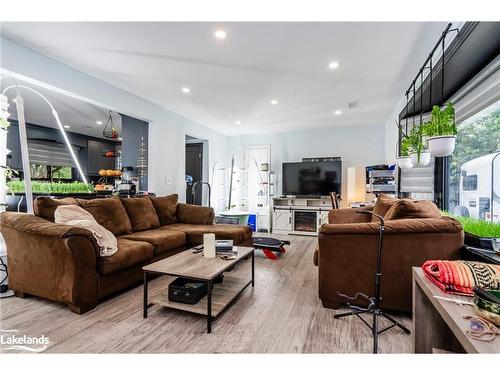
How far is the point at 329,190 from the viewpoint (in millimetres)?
5660

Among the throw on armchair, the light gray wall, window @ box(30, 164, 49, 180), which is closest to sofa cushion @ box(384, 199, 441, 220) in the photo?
the throw on armchair

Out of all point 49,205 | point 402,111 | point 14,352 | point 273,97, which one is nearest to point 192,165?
point 273,97

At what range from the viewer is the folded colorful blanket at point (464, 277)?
108cm

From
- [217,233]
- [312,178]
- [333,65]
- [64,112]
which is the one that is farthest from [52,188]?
[312,178]

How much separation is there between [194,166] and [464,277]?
6.01 m

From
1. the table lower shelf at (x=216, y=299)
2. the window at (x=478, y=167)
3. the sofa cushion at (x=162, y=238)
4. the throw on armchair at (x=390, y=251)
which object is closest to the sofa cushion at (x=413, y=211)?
the throw on armchair at (x=390, y=251)

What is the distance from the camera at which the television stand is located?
18.4 feet

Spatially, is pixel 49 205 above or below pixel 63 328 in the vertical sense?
above

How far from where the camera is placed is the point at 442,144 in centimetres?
171

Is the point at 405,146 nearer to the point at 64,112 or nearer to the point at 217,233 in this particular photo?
→ the point at 217,233

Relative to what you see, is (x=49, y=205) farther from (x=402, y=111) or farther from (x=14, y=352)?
(x=402, y=111)

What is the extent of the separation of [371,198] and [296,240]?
196 centimetres

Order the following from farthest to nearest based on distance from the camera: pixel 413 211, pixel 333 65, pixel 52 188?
1. pixel 52 188
2. pixel 333 65
3. pixel 413 211
